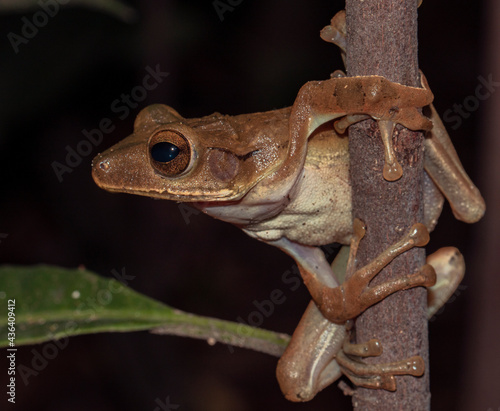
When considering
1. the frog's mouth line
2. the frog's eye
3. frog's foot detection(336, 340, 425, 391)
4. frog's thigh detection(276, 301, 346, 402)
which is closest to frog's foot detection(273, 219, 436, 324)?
frog's foot detection(336, 340, 425, 391)

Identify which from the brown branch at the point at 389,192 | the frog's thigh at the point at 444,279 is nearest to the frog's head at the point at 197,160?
the brown branch at the point at 389,192

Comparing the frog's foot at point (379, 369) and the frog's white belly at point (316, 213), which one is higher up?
the frog's white belly at point (316, 213)

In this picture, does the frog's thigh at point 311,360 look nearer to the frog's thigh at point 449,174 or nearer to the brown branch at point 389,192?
the brown branch at point 389,192

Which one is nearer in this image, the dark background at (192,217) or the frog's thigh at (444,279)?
the frog's thigh at (444,279)

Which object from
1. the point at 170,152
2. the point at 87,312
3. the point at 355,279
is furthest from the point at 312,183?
the point at 87,312

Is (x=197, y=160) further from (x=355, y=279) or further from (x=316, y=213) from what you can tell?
(x=355, y=279)

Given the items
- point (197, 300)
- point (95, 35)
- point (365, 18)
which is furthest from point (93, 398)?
point (365, 18)

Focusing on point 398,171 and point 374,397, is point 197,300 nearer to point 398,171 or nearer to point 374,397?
point 374,397
